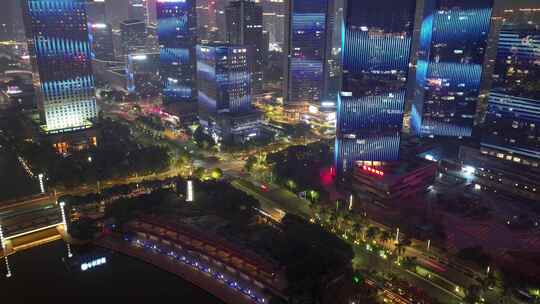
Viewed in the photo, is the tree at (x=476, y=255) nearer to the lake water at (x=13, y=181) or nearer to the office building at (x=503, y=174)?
the office building at (x=503, y=174)

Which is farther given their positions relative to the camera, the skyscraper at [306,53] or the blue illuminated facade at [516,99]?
the skyscraper at [306,53]

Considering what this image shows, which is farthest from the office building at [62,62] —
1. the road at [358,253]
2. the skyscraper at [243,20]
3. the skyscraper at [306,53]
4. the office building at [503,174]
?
the office building at [503,174]

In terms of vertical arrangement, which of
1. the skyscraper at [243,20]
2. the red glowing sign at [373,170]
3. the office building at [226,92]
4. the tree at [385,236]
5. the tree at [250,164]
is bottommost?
the tree at [385,236]

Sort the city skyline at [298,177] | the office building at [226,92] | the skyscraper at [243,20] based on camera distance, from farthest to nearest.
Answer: the skyscraper at [243,20] < the office building at [226,92] < the city skyline at [298,177]

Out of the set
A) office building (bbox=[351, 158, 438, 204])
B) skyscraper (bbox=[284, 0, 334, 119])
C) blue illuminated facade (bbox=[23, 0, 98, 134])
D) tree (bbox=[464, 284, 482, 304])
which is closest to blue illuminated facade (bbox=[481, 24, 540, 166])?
office building (bbox=[351, 158, 438, 204])

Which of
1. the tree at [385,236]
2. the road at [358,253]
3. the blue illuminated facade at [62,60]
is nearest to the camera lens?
the road at [358,253]

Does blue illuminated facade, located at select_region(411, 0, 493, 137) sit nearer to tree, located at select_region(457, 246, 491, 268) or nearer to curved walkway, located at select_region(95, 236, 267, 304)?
tree, located at select_region(457, 246, 491, 268)

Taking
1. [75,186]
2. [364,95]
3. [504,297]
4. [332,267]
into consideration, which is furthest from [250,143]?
[504,297]
